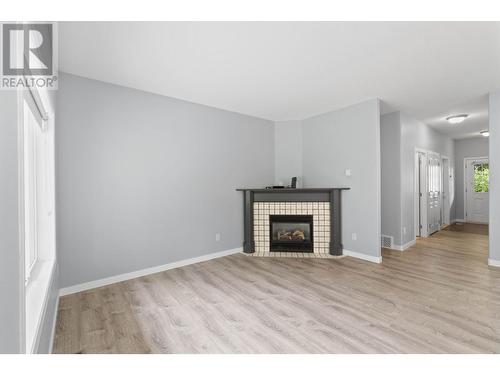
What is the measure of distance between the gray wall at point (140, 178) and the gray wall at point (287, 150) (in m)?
0.81

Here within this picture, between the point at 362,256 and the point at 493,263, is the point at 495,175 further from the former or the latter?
the point at 362,256

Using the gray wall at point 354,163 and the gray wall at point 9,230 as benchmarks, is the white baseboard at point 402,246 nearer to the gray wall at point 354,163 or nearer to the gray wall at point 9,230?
the gray wall at point 354,163

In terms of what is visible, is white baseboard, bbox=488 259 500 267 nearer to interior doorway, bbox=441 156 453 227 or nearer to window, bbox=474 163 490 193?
interior doorway, bbox=441 156 453 227

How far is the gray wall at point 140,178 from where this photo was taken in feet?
9.19

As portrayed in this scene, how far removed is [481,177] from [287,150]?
258 inches

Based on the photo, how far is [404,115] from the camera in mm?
4723

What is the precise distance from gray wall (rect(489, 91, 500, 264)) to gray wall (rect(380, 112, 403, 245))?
4.01 ft

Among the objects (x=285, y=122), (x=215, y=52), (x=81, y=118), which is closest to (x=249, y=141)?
(x=285, y=122)

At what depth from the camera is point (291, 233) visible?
459 centimetres

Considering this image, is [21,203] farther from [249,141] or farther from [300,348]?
[249,141]

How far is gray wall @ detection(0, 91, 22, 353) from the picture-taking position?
2.67 feet

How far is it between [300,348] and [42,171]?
8.95 ft

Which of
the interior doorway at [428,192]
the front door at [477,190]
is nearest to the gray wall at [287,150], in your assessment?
the interior doorway at [428,192]

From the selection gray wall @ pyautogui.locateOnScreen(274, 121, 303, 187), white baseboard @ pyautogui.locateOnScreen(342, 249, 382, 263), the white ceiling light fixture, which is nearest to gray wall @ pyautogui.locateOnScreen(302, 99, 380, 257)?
white baseboard @ pyautogui.locateOnScreen(342, 249, 382, 263)
